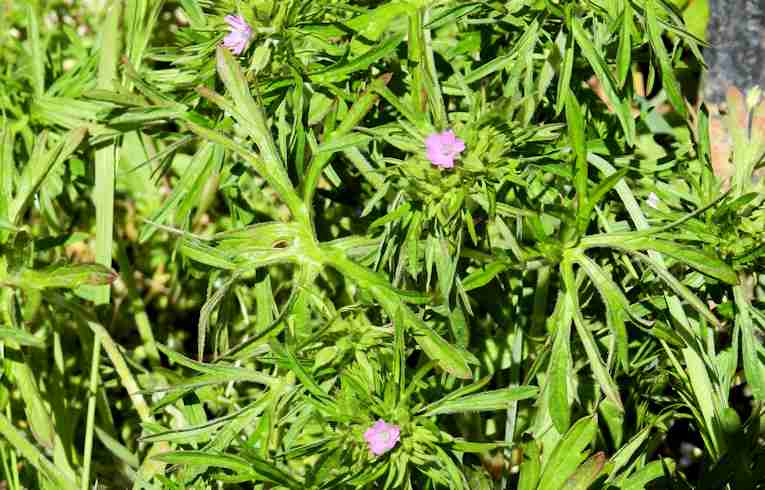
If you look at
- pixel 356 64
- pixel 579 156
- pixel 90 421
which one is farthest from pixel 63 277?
pixel 579 156

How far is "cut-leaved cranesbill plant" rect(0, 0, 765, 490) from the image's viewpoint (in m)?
1.17

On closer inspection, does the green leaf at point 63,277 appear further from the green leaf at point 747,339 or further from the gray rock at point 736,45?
the gray rock at point 736,45

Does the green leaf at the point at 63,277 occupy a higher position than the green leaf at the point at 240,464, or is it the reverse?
the green leaf at the point at 63,277

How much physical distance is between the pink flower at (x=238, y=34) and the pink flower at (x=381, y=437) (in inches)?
20.7

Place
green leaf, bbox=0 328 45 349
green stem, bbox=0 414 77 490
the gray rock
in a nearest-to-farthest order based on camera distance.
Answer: green leaf, bbox=0 328 45 349
green stem, bbox=0 414 77 490
the gray rock

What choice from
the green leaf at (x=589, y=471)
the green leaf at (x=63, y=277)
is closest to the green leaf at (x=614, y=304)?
the green leaf at (x=589, y=471)

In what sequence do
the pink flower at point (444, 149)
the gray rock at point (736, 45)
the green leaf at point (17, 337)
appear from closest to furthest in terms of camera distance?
the pink flower at point (444, 149)
the green leaf at point (17, 337)
the gray rock at point (736, 45)

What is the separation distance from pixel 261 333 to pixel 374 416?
0.18 m

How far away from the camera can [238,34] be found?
1240mm

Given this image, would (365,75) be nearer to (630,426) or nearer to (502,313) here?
(502,313)

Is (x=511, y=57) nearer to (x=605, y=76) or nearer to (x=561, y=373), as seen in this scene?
(x=605, y=76)

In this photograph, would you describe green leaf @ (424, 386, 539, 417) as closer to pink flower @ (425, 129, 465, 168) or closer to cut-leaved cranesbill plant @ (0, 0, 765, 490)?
cut-leaved cranesbill plant @ (0, 0, 765, 490)

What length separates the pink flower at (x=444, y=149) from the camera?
1091mm

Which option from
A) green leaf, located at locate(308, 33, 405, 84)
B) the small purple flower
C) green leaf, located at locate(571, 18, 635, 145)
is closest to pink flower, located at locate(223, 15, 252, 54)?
green leaf, located at locate(308, 33, 405, 84)
